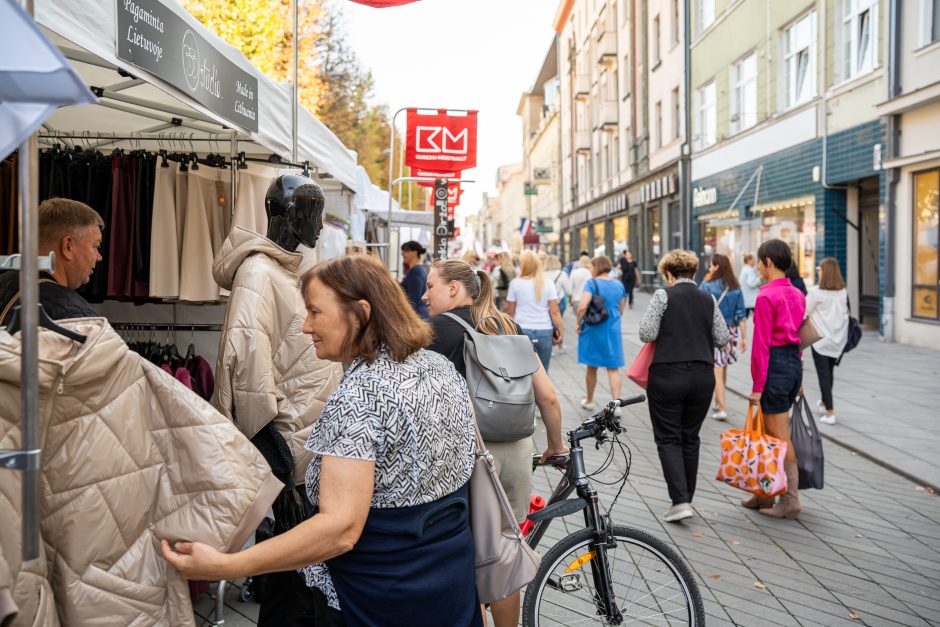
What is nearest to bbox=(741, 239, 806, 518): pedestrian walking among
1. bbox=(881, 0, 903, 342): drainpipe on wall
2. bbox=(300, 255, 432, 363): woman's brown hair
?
bbox=(300, 255, 432, 363): woman's brown hair

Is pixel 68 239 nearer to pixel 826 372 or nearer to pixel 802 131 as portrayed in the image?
pixel 826 372

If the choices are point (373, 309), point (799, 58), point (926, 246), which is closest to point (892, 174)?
point (926, 246)

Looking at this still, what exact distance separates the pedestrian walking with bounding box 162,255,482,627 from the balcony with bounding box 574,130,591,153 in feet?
150

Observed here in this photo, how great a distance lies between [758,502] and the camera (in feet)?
19.5

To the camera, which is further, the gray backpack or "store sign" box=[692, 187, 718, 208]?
"store sign" box=[692, 187, 718, 208]

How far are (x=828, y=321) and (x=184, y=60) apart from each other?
7.00 m

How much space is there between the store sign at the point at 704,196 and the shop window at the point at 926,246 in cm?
1024

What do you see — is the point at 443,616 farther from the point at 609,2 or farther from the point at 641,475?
the point at 609,2

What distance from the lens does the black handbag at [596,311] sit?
9562mm

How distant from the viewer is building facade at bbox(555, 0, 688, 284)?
29.7 metres

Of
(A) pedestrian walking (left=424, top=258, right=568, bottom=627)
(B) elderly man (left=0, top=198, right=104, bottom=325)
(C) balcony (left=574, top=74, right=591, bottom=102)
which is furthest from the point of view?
(C) balcony (left=574, top=74, right=591, bottom=102)

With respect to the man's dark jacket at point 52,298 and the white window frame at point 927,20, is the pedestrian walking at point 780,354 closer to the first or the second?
the man's dark jacket at point 52,298

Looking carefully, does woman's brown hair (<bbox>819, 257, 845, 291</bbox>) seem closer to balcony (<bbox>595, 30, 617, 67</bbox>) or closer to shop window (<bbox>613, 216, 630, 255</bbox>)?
shop window (<bbox>613, 216, 630, 255</bbox>)

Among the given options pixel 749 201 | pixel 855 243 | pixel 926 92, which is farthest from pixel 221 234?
pixel 749 201
